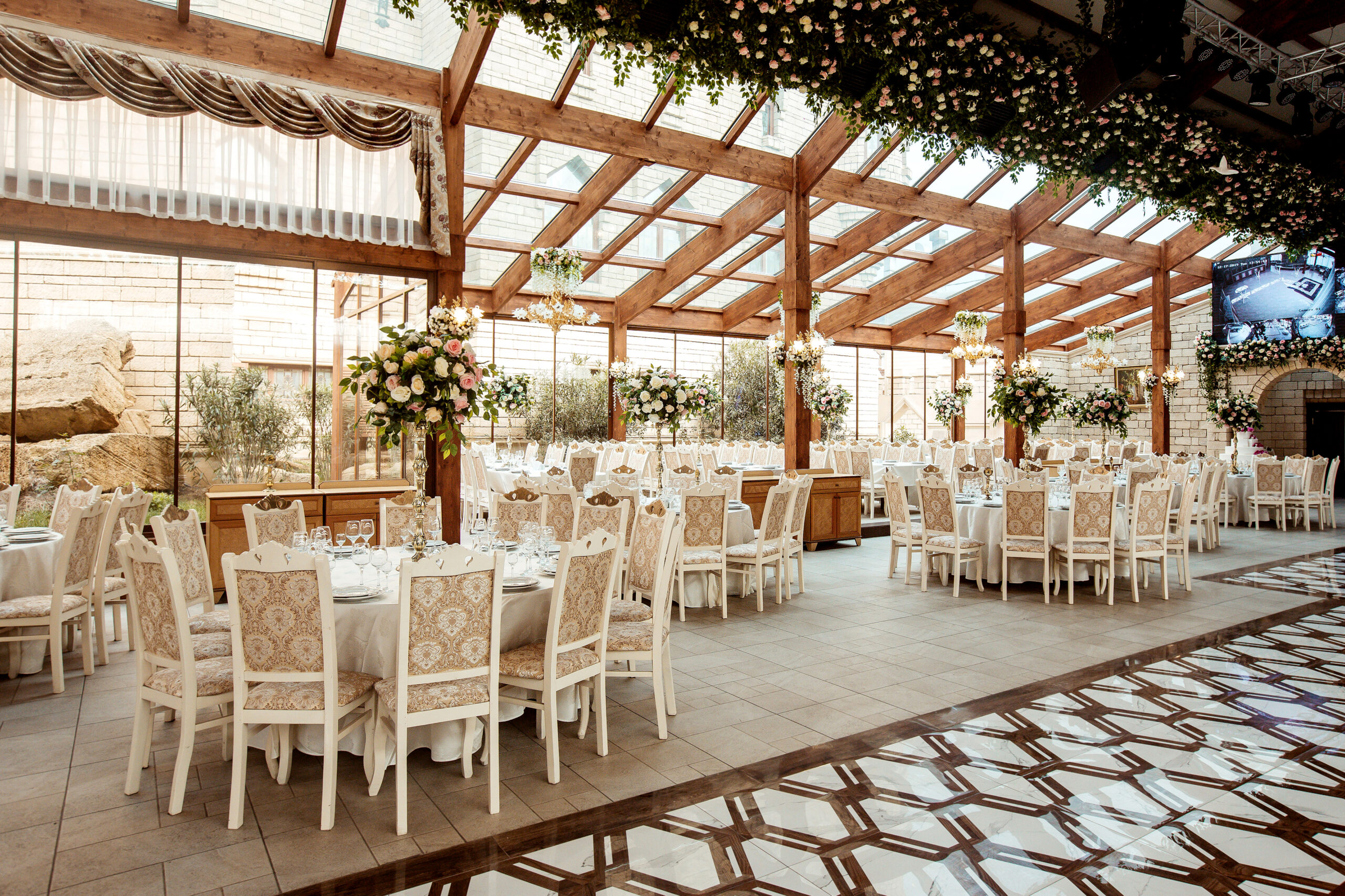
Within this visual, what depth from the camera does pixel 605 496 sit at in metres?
5.01

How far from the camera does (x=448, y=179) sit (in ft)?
23.4

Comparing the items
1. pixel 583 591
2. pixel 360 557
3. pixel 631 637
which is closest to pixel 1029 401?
pixel 631 637

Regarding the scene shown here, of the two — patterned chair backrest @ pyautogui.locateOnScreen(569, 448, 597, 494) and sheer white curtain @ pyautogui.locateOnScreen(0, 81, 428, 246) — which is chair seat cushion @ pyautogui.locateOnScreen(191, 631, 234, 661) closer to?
sheer white curtain @ pyautogui.locateOnScreen(0, 81, 428, 246)

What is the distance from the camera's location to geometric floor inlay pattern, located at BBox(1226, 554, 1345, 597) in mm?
6949

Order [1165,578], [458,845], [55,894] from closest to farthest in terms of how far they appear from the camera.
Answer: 1. [55,894]
2. [458,845]
3. [1165,578]

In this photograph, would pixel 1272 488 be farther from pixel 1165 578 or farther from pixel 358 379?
pixel 358 379

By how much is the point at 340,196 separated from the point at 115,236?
5.57 ft

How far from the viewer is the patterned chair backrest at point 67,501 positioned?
5.62 meters

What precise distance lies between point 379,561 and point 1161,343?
613 inches

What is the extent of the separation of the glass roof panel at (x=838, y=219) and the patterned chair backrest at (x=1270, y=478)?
6.56 metres

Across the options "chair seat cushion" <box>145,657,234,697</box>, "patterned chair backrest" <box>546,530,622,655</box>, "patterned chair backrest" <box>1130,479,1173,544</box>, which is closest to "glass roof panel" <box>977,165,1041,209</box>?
"patterned chair backrest" <box>1130,479,1173,544</box>

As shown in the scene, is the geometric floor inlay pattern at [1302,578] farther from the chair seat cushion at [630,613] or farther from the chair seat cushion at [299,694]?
the chair seat cushion at [299,694]

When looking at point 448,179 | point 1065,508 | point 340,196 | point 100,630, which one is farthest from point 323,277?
point 1065,508

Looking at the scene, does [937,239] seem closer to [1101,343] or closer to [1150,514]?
[1101,343]
